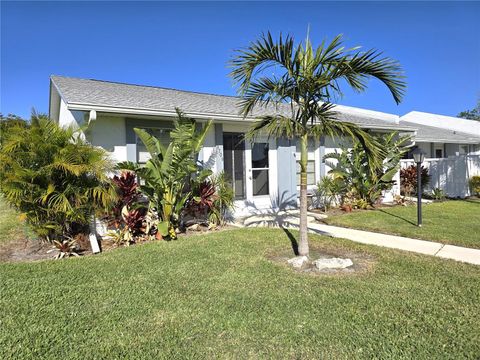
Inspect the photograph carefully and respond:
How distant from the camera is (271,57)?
4.95 m

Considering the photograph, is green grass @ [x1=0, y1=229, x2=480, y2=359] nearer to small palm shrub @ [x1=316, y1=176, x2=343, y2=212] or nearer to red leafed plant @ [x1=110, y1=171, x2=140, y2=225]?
red leafed plant @ [x1=110, y1=171, x2=140, y2=225]

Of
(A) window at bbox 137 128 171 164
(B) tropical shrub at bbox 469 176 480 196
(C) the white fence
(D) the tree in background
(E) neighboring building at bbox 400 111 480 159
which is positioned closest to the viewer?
(A) window at bbox 137 128 171 164

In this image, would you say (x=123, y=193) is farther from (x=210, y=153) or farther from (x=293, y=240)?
(x=293, y=240)

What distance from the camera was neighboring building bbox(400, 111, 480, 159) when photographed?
19562 millimetres

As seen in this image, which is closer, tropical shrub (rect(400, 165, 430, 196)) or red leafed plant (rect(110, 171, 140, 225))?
red leafed plant (rect(110, 171, 140, 225))

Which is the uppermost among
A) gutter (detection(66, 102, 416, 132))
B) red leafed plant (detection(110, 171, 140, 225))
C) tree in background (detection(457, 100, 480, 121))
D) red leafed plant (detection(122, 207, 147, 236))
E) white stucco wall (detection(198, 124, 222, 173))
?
tree in background (detection(457, 100, 480, 121))

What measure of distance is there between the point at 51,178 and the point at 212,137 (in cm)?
430

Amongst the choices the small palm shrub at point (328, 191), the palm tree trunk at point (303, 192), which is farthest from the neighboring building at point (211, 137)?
the palm tree trunk at point (303, 192)

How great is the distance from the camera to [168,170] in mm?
6523

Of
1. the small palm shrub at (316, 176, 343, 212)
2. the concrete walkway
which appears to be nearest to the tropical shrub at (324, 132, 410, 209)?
the small palm shrub at (316, 176, 343, 212)

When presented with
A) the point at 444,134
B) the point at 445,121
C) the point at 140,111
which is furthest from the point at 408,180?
the point at 445,121

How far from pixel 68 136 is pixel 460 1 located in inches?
569

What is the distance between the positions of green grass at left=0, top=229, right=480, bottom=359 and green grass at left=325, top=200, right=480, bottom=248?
2.00 meters

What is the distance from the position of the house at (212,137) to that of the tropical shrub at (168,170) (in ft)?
3.39
